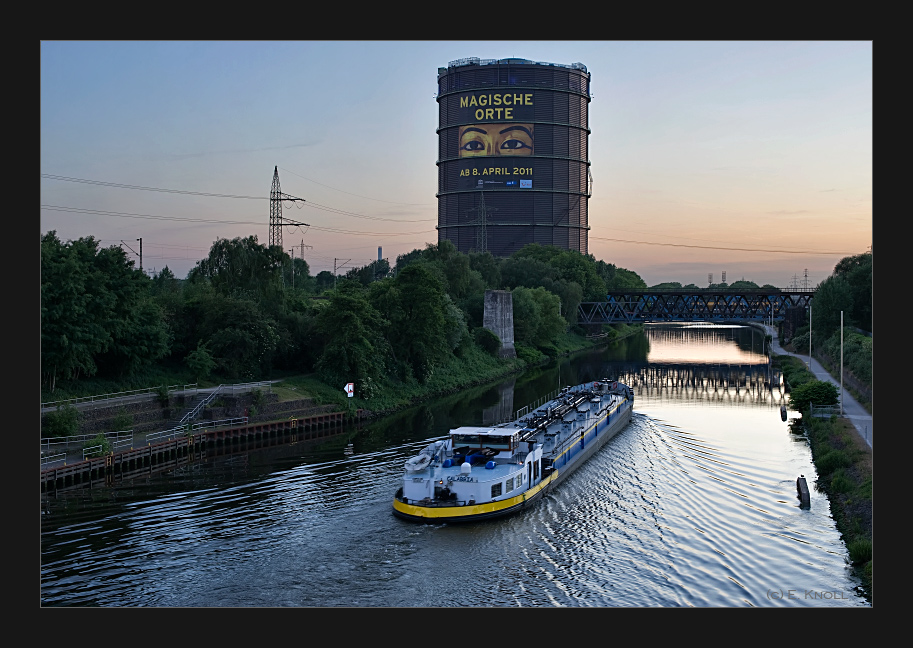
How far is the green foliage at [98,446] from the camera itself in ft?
115

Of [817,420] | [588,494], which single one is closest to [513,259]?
[817,420]

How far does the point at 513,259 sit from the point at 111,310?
76711 millimetres

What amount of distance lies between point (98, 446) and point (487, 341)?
160ft

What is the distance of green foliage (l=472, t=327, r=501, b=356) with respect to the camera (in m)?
80.1

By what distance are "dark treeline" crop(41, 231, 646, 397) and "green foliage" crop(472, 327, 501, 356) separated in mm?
99

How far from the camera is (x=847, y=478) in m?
31.4

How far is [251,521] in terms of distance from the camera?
2883 centimetres

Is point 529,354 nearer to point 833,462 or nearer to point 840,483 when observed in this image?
point 833,462

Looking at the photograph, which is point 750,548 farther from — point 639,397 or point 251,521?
point 639,397

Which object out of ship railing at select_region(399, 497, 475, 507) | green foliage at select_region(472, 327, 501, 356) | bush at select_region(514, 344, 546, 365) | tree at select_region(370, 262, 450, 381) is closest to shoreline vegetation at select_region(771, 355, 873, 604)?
ship railing at select_region(399, 497, 475, 507)

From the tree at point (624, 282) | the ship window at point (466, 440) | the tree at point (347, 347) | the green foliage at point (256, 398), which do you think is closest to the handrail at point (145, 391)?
the green foliage at point (256, 398)

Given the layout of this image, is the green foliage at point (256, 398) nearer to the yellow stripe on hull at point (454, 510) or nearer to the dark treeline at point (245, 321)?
the dark treeline at point (245, 321)

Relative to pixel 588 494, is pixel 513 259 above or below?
above

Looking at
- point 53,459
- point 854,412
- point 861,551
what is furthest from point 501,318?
point 861,551
